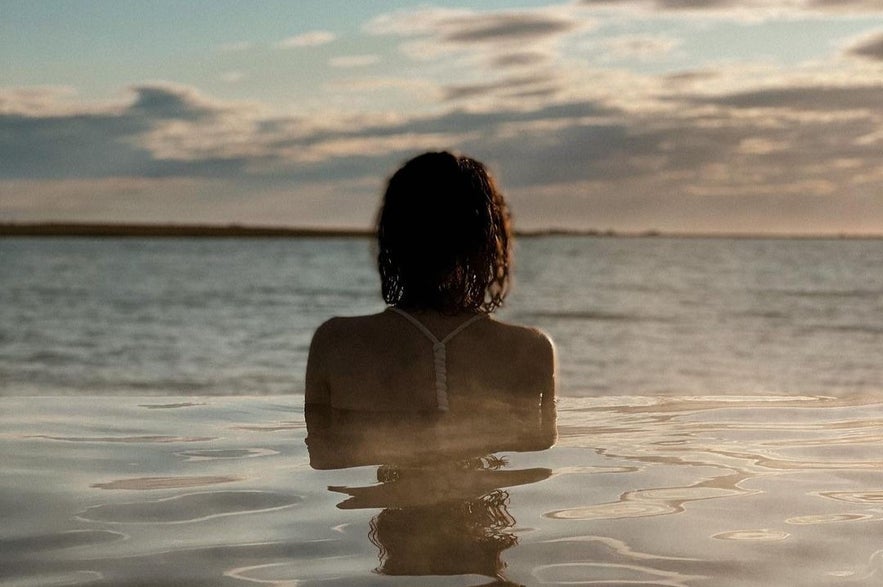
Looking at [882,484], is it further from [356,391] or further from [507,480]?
[356,391]

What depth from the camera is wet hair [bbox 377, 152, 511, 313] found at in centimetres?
383

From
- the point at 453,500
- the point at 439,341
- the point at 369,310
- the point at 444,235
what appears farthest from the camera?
the point at 369,310

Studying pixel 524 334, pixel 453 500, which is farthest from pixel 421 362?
pixel 453 500

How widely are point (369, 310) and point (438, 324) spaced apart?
35.1m

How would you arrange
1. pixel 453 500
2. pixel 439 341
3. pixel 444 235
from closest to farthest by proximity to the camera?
pixel 453 500
pixel 444 235
pixel 439 341

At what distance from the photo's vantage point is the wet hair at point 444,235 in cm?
383

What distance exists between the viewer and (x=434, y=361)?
13.2 ft

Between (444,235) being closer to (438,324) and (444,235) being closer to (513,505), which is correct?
(438,324)

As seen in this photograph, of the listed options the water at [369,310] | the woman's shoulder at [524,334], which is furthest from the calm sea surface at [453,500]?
the water at [369,310]

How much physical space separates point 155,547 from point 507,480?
143cm

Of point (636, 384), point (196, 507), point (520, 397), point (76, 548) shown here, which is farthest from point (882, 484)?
point (636, 384)

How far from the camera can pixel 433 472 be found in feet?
12.8

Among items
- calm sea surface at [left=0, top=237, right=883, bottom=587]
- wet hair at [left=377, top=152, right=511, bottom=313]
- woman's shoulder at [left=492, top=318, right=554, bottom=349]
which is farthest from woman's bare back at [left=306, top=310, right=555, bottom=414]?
calm sea surface at [left=0, top=237, right=883, bottom=587]

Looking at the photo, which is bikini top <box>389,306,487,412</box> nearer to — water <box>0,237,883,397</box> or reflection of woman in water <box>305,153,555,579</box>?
reflection of woman in water <box>305,153,555,579</box>
